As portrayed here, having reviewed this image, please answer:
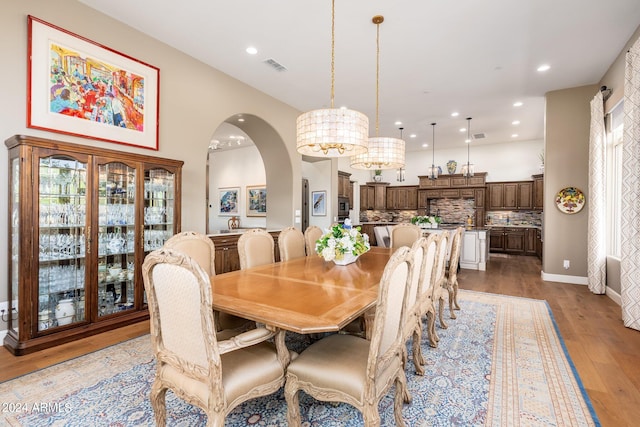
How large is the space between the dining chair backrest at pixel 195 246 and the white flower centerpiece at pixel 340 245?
951mm

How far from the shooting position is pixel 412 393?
2064 millimetres

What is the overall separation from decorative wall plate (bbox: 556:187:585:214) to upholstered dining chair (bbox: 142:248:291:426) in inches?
226

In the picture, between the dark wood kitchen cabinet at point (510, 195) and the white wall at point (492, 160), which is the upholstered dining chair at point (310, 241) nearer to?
the white wall at point (492, 160)

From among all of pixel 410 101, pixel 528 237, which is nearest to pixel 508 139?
pixel 528 237

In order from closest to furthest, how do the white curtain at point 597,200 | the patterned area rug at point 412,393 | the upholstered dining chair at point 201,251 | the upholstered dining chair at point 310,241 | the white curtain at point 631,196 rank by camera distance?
the patterned area rug at point 412,393 → the upholstered dining chair at point 201,251 → the white curtain at point 631,196 → the upholstered dining chair at point 310,241 → the white curtain at point 597,200

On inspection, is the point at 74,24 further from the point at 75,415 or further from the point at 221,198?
the point at 221,198

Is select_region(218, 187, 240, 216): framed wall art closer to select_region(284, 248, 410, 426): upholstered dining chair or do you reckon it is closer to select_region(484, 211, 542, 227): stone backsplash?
select_region(484, 211, 542, 227): stone backsplash

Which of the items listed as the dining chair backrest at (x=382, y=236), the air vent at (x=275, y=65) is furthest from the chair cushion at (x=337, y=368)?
the dining chair backrest at (x=382, y=236)

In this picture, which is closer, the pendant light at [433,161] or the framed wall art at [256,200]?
the pendant light at [433,161]

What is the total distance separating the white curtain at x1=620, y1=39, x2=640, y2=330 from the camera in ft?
10.5

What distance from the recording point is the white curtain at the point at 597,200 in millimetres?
4508

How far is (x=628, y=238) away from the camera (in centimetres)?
341

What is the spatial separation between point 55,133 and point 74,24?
1113 millimetres

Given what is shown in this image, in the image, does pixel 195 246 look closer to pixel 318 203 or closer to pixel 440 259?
pixel 440 259
